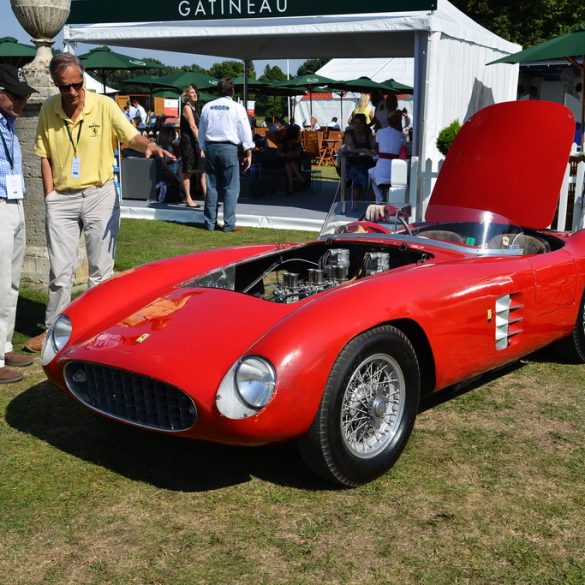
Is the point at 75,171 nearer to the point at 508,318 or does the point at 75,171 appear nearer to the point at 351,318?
the point at 351,318

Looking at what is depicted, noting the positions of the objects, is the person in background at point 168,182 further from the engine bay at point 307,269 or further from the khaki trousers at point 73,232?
the engine bay at point 307,269

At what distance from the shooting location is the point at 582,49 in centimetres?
1024

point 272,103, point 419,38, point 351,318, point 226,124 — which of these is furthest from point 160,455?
point 272,103

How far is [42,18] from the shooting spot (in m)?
7.10

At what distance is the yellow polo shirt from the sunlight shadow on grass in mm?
1637

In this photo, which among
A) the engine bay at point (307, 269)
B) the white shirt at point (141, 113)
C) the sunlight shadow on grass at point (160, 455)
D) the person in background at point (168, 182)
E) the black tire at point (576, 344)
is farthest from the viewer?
the white shirt at point (141, 113)

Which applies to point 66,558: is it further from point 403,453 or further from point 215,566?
point 403,453

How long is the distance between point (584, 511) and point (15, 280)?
Answer: 11.3ft

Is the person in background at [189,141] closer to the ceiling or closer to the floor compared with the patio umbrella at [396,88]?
closer to the floor

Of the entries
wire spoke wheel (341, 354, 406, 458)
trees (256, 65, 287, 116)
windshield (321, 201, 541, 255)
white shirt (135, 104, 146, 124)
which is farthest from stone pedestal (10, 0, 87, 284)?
trees (256, 65, 287, 116)

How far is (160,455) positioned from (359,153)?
8.96m

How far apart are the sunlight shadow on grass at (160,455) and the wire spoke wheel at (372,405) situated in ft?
0.83

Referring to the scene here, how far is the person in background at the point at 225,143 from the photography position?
9.98m

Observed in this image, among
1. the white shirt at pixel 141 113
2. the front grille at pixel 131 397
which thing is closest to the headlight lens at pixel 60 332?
the front grille at pixel 131 397
